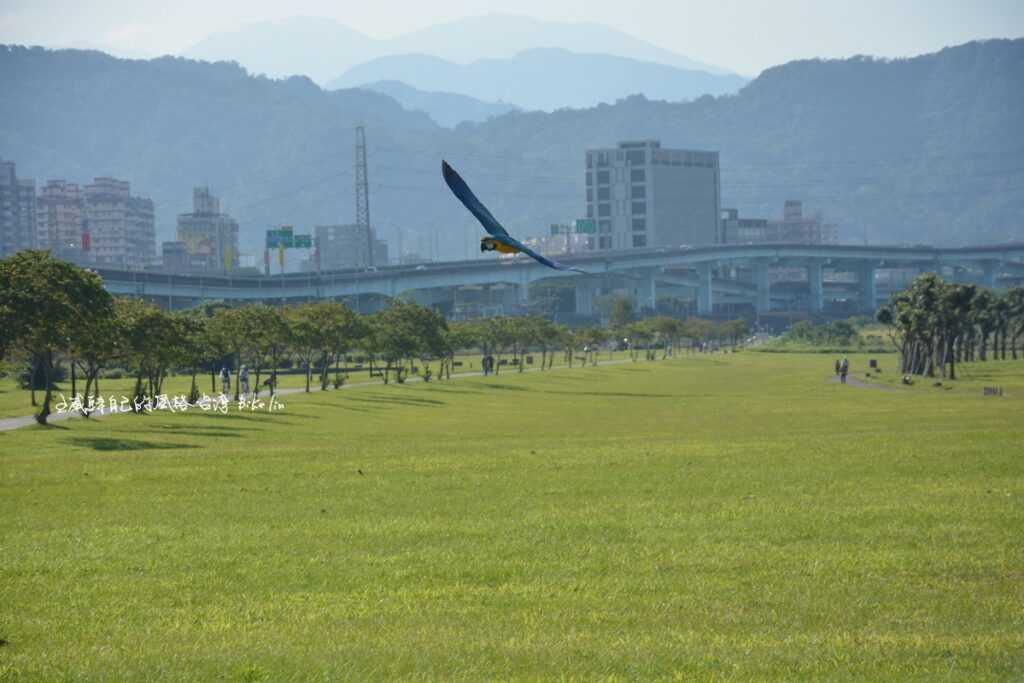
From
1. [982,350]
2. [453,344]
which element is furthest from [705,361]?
[453,344]

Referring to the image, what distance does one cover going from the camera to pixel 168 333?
57.2 metres

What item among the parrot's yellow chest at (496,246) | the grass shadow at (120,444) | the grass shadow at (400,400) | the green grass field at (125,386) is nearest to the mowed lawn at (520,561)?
the grass shadow at (120,444)

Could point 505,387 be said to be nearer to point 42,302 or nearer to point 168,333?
point 168,333

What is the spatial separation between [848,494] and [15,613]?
1350 cm

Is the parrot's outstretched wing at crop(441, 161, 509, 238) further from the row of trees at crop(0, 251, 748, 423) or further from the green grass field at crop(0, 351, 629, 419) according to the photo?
the green grass field at crop(0, 351, 629, 419)

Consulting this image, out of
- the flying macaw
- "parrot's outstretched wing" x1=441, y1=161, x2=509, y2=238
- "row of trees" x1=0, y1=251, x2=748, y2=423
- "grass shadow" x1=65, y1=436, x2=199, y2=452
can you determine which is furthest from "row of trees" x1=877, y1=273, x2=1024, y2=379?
"parrot's outstretched wing" x1=441, y1=161, x2=509, y2=238

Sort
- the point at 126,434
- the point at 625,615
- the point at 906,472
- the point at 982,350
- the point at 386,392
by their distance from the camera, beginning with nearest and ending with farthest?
1. the point at 625,615
2. the point at 906,472
3. the point at 126,434
4. the point at 386,392
5. the point at 982,350

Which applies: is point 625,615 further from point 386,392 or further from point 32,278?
point 386,392

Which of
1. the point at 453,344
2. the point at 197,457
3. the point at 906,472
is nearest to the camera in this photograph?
the point at 906,472

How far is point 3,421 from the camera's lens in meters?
49.8

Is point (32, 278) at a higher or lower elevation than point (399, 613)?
higher

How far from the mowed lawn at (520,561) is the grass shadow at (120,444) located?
0.91 metres

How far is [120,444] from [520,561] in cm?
2188

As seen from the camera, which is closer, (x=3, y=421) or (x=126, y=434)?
(x=126, y=434)
